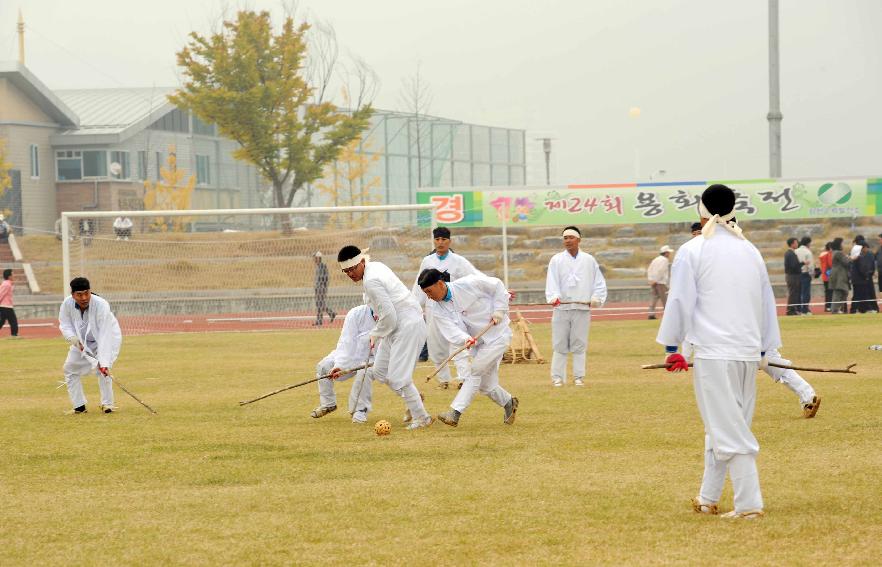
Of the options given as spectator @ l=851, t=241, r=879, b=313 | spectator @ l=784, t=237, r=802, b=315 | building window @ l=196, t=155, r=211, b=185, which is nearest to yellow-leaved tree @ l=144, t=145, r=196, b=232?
building window @ l=196, t=155, r=211, b=185

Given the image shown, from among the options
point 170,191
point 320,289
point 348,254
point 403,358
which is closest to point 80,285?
point 348,254

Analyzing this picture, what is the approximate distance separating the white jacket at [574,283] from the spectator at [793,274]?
52.9 feet

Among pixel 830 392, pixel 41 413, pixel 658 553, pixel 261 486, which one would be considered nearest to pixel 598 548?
pixel 658 553

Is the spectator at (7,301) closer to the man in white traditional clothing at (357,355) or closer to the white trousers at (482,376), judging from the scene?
the man in white traditional clothing at (357,355)

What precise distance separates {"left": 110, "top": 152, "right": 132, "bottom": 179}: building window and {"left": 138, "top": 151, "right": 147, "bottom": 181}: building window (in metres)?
0.72

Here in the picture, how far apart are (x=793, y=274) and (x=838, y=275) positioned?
108 cm

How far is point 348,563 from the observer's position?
720 centimetres

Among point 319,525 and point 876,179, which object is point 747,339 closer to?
point 319,525

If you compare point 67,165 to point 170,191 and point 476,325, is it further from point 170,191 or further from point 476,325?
point 476,325

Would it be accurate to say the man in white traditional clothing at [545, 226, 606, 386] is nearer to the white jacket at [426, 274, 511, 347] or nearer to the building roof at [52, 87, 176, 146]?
the white jacket at [426, 274, 511, 347]

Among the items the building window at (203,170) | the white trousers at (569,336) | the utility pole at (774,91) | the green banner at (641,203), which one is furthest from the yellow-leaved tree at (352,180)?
the white trousers at (569,336)

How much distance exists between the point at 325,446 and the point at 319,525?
366cm

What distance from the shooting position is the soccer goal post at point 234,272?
32406mm

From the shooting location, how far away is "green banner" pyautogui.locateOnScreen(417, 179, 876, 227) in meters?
38.4
